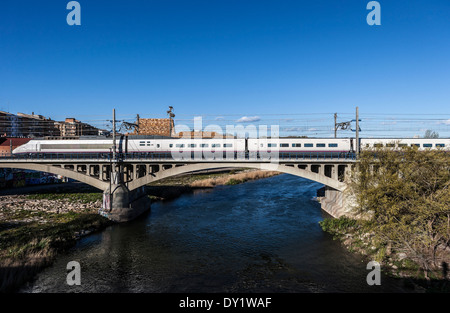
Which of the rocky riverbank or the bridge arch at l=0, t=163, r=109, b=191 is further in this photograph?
the bridge arch at l=0, t=163, r=109, b=191

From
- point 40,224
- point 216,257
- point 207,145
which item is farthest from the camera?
point 207,145

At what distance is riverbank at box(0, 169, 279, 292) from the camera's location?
18656 millimetres

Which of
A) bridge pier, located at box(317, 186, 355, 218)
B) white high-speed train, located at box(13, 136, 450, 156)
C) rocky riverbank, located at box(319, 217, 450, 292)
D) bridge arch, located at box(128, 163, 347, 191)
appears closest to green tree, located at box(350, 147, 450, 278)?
rocky riverbank, located at box(319, 217, 450, 292)

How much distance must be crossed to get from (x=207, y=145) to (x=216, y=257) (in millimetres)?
18197

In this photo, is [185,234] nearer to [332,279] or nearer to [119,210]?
[119,210]

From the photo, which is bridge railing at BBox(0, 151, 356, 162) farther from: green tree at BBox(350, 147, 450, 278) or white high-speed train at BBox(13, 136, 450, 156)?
green tree at BBox(350, 147, 450, 278)

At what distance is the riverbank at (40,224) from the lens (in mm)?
18656

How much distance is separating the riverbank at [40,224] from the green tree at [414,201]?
982 inches

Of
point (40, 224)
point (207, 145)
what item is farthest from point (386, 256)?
point (40, 224)

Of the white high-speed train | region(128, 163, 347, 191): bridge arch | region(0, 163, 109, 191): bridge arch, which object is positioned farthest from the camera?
the white high-speed train

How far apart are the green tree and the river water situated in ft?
10.1

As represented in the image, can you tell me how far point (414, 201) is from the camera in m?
16.9

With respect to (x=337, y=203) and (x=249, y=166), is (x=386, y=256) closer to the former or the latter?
A: (x=337, y=203)
